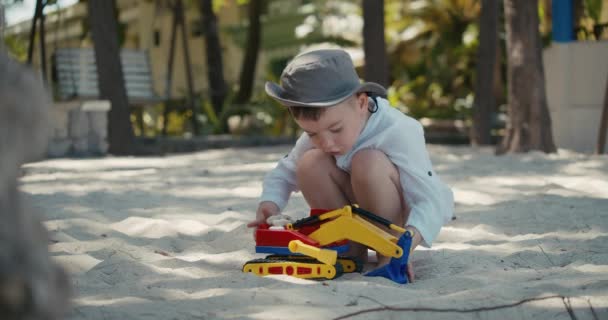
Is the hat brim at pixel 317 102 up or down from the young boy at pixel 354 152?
up

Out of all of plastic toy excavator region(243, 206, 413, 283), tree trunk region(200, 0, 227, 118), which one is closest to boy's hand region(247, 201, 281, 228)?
plastic toy excavator region(243, 206, 413, 283)

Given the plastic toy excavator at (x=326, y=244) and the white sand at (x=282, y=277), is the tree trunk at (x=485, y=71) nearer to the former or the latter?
the white sand at (x=282, y=277)

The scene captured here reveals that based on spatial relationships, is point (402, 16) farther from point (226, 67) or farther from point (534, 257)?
point (534, 257)

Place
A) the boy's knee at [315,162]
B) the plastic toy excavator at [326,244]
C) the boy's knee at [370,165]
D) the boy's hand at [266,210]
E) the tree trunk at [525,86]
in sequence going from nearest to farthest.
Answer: the plastic toy excavator at [326,244] < the boy's knee at [370,165] < the boy's knee at [315,162] < the boy's hand at [266,210] < the tree trunk at [525,86]

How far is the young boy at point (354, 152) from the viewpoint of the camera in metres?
3.07

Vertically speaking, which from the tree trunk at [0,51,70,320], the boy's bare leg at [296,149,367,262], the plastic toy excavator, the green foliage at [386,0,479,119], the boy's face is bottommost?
the green foliage at [386,0,479,119]

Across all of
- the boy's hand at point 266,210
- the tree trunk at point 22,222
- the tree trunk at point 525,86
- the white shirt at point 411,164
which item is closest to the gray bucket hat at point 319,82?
the white shirt at point 411,164

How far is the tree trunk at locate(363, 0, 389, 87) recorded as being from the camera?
855cm

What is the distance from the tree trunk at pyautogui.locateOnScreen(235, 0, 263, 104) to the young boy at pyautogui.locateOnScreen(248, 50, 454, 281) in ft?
37.4

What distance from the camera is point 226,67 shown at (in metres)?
20.0

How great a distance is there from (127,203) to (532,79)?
4.10m

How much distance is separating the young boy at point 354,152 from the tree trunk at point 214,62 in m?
10.4

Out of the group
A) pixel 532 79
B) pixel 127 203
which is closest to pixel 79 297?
pixel 127 203

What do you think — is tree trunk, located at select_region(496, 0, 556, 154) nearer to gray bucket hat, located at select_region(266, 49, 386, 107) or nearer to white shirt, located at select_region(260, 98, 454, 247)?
white shirt, located at select_region(260, 98, 454, 247)
